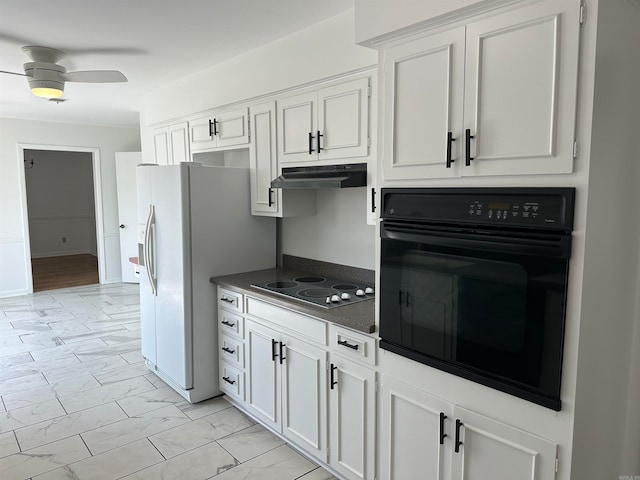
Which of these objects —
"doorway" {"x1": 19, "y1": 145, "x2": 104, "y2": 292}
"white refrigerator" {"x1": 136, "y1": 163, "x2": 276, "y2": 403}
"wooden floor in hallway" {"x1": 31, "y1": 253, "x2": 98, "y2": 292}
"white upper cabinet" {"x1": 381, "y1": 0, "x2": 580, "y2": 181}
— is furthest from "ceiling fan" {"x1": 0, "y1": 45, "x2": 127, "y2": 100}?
"doorway" {"x1": 19, "y1": 145, "x2": 104, "y2": 292}

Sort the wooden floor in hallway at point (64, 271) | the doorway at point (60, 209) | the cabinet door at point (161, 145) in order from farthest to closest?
the doorway at point (60, 209) → the wooden floor in hallway at point (64, 271) → the cabinet door at point (161, 145)

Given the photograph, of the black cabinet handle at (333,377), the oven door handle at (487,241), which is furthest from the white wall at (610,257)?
the black cabinet handle at (333,377)

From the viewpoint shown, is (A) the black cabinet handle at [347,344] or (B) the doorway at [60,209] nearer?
(A) the black cabinet handle at [347,344]

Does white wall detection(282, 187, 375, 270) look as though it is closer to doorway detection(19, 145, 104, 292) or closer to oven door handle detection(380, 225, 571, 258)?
oven door handle detection(380, 225, 571, 258)

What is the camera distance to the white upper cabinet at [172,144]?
4.23 metres

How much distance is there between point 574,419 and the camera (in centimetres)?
145

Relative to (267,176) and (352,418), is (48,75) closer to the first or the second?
(267,176)

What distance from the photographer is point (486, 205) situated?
5.26 ft

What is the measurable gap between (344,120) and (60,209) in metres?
9.17

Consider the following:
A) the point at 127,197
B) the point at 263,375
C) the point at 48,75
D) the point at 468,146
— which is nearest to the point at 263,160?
the point at 263,375

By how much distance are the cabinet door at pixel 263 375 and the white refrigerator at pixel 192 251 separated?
486mm

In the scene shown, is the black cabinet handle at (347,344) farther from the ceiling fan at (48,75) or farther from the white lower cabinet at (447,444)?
the ceiling fan at (48,75)

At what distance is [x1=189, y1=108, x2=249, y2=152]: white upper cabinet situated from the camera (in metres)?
3.43

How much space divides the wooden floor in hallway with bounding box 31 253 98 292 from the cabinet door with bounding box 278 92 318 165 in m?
5.60
